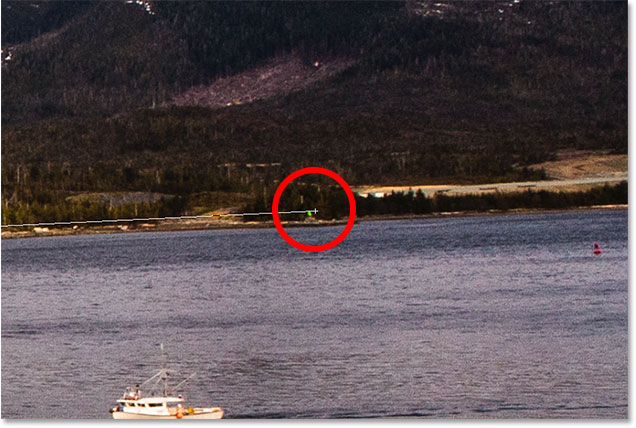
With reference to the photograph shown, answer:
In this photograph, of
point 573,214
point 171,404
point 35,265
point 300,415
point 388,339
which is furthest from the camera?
point 573,214

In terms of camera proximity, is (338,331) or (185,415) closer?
(185,415)

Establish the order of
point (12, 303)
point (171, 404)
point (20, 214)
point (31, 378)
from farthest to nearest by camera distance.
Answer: point (20, 214) → point (12, 303) → point (31, 378) → point (171, 404)

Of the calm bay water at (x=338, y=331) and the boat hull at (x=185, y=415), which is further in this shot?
the calm bay water at (x=338, y=331)

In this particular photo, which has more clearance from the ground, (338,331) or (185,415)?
(185,415)

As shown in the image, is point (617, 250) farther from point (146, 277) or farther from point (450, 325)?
point (450, 325)

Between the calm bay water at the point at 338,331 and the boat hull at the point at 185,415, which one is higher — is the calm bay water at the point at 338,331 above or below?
below

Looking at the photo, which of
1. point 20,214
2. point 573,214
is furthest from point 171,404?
point 573,214

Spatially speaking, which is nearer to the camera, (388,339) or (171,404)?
(171,404)

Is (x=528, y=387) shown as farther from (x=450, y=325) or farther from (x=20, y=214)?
(x=20, y=214)
